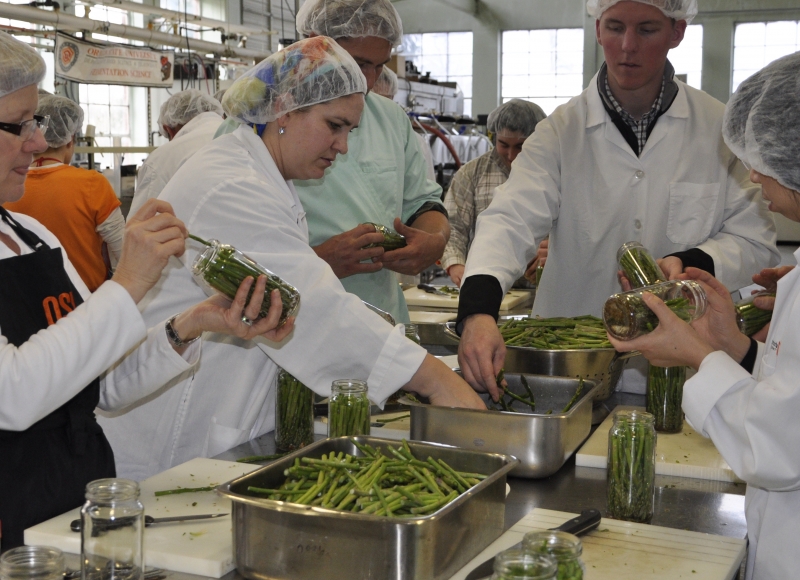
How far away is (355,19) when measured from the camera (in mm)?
2824

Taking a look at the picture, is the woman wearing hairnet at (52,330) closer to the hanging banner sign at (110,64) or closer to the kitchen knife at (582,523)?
the kitchen knife at (582,523)

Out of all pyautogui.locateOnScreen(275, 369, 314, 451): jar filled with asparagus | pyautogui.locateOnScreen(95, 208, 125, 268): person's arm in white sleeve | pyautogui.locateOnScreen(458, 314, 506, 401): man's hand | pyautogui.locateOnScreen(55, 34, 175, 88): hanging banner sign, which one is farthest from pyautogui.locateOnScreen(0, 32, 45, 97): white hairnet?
pyautogui.locateOnScreen(55, 34, 175, 88): hanging banner sign

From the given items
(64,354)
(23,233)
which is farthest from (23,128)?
(64,354)

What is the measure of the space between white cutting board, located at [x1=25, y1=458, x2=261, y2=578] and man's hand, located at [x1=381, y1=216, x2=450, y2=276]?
1112mm

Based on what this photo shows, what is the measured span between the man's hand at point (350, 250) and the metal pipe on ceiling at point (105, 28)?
555cm

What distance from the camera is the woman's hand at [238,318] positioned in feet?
5.53

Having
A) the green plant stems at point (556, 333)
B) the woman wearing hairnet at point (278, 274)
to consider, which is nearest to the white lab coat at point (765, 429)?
the woman wearing hairnet at point (278, 274)

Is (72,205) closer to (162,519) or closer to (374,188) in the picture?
(374,188)

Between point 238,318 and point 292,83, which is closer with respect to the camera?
point 238,318

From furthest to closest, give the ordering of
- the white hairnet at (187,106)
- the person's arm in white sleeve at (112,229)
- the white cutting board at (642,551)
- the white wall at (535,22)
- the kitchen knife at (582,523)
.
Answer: the white wall at (535,22), the white hairnet at (187,106), the person's arm in white sleeve at (112,229), the kitchen knife at (582,523), the white cutting board at (642,551)

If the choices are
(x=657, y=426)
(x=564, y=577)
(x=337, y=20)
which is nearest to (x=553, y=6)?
(x=337, y=20)

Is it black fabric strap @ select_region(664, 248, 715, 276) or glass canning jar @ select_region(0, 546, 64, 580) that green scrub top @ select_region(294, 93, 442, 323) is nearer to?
black fabric strap @ select_region(664, 248, 715, 276)

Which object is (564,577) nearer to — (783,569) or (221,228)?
(783,569)

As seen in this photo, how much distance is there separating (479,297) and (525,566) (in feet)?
4.45
